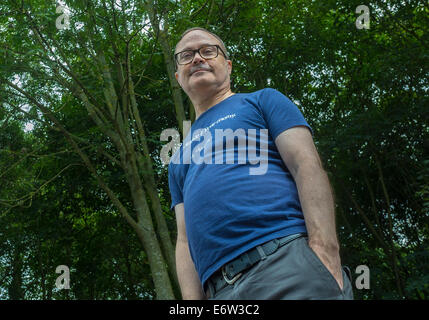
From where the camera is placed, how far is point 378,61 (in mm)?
7738

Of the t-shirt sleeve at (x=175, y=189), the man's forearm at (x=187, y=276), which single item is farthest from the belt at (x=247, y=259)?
the t-shirt sleeve at (x=175, y=189)

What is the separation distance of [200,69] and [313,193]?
0.82 meters

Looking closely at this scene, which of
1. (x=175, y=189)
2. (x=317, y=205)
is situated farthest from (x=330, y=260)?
(x=175, y=189)

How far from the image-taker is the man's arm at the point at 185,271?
5.55 feet

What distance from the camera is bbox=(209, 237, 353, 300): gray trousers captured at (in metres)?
1.21

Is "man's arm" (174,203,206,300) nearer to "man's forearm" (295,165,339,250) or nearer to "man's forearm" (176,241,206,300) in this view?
"man's forearm" (176,241,206,300)

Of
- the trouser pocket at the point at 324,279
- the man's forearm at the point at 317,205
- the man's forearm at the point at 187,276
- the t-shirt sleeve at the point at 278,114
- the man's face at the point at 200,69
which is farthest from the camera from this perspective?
the man's face at the point at 200,69

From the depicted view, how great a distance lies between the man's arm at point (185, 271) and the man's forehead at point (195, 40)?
2.44 feet

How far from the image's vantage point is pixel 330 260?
4.21 feet

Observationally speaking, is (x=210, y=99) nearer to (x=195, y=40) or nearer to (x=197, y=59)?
(x=197, y=59)

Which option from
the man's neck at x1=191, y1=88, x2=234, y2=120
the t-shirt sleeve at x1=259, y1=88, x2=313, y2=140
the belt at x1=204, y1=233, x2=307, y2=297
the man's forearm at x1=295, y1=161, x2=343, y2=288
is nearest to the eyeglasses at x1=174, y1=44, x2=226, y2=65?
the man's neck at x1=191, y1=88, x2=234, y2=120

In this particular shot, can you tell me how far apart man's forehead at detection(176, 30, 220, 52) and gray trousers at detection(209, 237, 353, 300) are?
3.49 feet

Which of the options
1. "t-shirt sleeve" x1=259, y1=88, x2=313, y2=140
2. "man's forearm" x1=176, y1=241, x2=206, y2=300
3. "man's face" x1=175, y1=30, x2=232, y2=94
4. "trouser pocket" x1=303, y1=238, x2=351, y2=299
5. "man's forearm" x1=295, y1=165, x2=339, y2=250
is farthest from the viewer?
"man's face" x1=175, y1=30, x2=232, y2=94

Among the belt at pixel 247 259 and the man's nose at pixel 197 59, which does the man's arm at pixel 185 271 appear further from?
the man's nose at pixel 197 59
